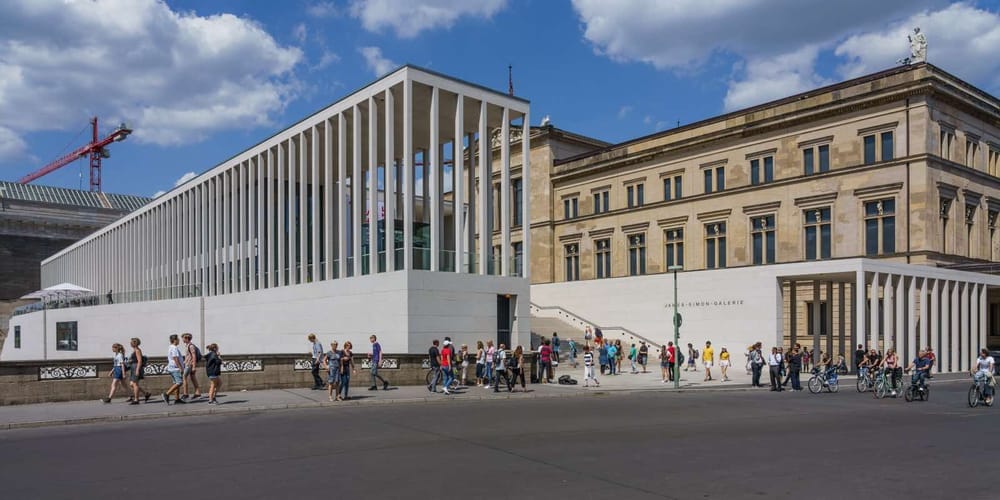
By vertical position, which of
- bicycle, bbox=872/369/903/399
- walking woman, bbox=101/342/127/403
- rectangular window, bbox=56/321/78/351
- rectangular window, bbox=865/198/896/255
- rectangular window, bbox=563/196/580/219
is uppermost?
rectangular window, bbox=563/196/580/219

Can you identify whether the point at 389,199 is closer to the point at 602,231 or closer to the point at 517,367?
the point at 517,367

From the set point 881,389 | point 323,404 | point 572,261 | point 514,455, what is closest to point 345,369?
point 323,404

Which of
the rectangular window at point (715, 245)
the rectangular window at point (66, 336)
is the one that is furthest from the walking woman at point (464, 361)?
the rectangular window at point (66, 336)

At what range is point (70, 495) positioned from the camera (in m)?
9.55

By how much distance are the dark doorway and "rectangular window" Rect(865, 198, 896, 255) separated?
27.0m

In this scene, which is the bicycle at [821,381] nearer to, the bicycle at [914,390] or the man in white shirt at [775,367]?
the man in white shirt at [775,367]

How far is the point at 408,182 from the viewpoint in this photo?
30.9 metres

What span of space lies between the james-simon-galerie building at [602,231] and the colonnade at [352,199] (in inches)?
6.4

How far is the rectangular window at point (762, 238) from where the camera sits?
5362 centimetres

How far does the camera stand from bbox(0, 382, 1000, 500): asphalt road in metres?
9.96

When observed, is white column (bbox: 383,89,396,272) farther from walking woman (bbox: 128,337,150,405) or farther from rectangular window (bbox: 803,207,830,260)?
rectangular window (bbox: 803,207,830,260)

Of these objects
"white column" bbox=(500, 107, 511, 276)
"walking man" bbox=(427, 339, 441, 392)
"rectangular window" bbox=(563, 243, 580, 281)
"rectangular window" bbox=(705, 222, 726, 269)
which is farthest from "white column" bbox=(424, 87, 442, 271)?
"rectangular window" bbox=(563, 243, 580, 281)

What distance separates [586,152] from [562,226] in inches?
273

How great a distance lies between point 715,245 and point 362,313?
3242 centimetres
